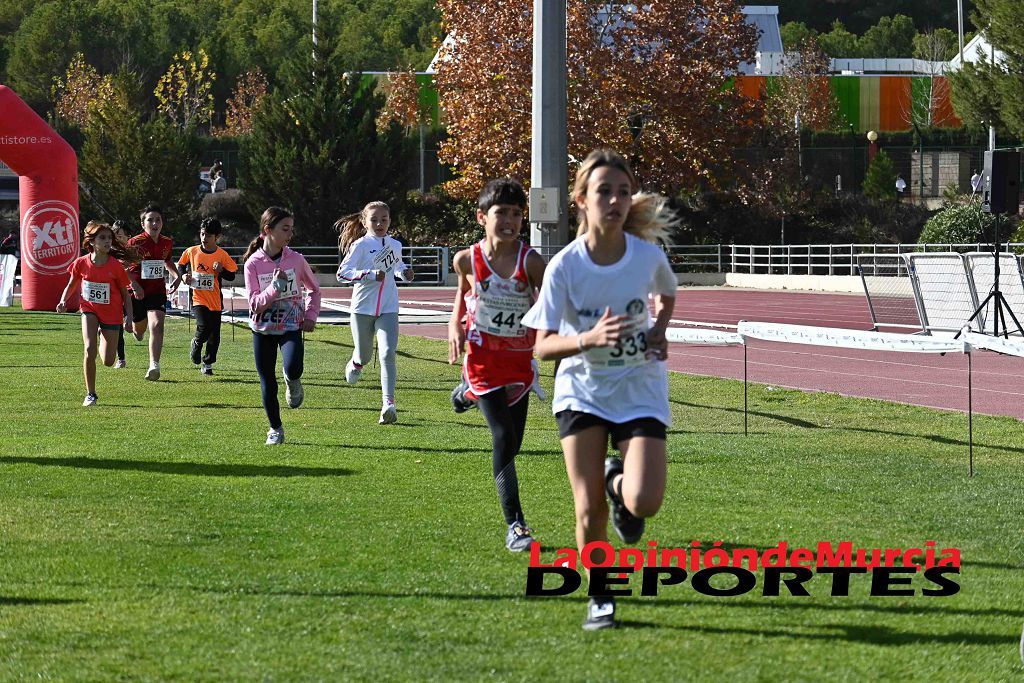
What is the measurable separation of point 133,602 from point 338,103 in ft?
160

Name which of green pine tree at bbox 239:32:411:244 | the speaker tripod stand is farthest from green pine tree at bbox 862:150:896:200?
the speaker tripod stand

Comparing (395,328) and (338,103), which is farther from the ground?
(338,103)

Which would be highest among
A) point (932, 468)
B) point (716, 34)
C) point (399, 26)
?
point (399, 26)

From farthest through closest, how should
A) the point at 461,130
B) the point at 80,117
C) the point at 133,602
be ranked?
the point at 80,117 → the point at 461,130 → the point at 133,602

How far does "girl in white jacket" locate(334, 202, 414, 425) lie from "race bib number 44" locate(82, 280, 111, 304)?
291 cm

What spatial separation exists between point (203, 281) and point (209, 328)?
56cm

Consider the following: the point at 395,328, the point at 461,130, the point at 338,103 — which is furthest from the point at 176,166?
the point at 395,328

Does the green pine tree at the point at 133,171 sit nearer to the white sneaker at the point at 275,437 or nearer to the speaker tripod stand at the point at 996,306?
the speaker tripod stand at the point at 996,306

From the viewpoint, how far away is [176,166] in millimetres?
55469

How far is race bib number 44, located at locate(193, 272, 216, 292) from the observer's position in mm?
19109

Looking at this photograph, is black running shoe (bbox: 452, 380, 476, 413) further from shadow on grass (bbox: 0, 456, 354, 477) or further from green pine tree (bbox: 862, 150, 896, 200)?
green pine tree (bbox: 862, 150, 896, 200)

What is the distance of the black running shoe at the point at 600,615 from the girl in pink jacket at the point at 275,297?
19.7 feet

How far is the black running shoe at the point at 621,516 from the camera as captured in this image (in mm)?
5875

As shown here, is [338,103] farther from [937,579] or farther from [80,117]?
[937,579]
